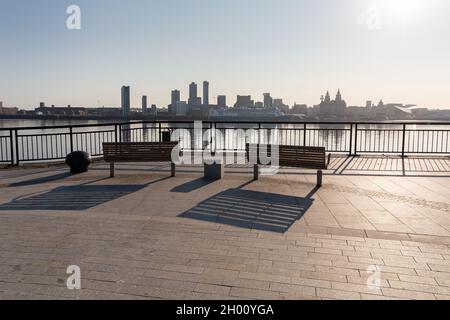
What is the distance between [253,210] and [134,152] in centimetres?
415

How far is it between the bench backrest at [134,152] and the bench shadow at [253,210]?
2.39 metres

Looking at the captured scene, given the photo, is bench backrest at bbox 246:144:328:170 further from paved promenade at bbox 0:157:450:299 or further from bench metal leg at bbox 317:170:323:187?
paved promenade at bbox 0:157:450:299

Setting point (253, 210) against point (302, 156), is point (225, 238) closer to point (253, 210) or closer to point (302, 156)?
point (253, 210)

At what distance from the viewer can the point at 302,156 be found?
8805mm

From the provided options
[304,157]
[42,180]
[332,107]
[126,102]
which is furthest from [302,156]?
[332,107]

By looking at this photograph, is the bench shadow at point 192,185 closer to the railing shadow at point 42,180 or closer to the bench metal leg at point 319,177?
the bench metal leg at point 319,177

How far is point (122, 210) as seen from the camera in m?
6.66

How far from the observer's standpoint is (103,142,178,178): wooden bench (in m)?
9.77

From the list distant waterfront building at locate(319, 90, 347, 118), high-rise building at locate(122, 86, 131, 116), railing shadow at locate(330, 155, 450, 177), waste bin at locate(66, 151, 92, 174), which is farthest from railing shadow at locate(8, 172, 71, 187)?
distant waterfront building at locate(319, 90, 347, 118)

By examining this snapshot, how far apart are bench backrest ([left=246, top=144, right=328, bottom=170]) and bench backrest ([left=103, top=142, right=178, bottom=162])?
7.93 ft

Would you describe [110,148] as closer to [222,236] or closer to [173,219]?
[173,219]

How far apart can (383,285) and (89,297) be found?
265 cm

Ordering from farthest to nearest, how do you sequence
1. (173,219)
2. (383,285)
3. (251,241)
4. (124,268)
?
(173,219) → (251,241) → (124,268) → (383,285)
